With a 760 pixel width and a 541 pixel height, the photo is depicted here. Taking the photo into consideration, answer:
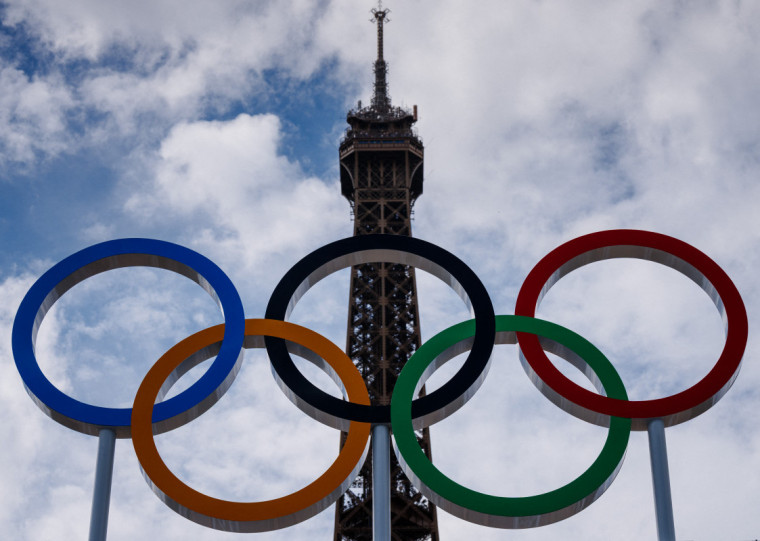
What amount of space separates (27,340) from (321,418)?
6849 millimetres

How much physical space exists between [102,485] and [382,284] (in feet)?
153

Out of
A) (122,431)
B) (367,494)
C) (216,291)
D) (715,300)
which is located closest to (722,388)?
(715,300)

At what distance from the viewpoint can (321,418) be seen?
24.6m

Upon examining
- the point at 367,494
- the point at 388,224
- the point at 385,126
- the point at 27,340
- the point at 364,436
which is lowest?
the point at 364,436

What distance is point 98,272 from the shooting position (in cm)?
2672

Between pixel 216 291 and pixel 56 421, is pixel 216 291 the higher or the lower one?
the higher one

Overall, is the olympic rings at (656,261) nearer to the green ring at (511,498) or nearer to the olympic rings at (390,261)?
the green ring at (511,498)

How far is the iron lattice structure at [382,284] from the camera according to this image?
60.6 meters

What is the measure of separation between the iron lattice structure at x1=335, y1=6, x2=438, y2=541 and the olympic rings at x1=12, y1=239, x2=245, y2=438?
35.8 m

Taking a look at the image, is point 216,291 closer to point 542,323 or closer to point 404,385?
point 404,385

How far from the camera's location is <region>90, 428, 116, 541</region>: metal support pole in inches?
923

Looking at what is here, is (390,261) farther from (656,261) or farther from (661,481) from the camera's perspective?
(661,481)

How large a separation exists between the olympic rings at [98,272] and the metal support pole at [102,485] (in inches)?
10.5

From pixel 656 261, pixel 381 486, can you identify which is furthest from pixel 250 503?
pixel 656 261
